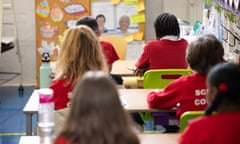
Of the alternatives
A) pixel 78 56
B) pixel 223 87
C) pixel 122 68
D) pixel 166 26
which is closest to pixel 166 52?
pixel 166 26

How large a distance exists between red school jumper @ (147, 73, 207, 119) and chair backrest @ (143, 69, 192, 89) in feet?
2.31

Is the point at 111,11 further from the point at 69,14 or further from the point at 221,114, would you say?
the point at 221,114

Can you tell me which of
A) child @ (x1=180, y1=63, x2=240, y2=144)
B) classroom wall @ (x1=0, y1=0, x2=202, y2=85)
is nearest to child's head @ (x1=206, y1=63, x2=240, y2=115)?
child @ (x1=180, y1=63, x2=240, y2=144)

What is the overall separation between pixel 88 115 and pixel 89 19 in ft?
8.70

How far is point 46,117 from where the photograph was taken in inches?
109

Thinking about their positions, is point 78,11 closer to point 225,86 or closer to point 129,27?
point 129,27

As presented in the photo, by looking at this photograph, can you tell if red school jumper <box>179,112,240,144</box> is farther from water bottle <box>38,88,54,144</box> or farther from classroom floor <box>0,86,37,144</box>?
classroom floor <box>0,86,37,144</box>

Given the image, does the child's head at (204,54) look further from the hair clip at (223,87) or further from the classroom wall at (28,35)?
the classroom wall at (28,35)

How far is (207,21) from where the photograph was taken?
590cm

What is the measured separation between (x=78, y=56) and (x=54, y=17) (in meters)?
4.02

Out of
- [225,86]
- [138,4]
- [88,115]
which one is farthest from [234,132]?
[138,4]

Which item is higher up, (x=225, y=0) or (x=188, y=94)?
(x=225, y=0)

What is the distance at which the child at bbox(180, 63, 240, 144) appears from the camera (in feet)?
7.11

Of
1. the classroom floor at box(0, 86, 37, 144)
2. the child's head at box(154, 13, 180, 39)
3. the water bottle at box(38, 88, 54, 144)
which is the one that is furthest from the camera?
the classroom floor at box(0, 86, 37, 144)
